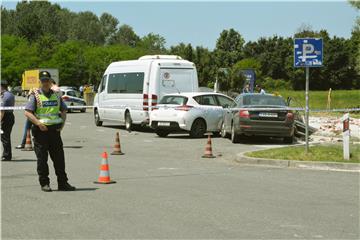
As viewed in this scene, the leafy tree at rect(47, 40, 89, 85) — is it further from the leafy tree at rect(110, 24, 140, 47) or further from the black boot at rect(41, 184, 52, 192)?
the black boot at rect(41, 184, 52, 192)

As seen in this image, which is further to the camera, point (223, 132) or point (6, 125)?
point (223, 132)

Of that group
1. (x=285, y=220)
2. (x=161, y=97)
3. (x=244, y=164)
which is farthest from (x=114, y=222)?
(x=161, y=97)

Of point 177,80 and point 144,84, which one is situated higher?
point 177,80

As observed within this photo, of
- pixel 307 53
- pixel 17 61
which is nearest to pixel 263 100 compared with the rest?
pixel 307 53

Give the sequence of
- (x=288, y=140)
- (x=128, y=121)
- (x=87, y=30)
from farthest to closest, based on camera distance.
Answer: (x=87, y=30), (x=128, y=121), (x=288, y=140)

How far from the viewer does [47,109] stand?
1046 centimetres

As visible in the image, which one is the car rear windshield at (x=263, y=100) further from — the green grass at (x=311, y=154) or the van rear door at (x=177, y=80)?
the van rear door at (x=177, y=80)

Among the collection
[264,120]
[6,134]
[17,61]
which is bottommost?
[6,134]

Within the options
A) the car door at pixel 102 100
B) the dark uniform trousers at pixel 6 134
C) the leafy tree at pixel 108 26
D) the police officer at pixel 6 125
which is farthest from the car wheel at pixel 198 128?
the leafy tree at pixel 108 26

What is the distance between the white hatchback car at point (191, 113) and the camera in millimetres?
22641

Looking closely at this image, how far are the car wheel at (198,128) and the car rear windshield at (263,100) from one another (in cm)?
282

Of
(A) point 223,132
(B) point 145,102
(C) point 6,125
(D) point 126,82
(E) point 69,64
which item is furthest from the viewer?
(E) point 69,64

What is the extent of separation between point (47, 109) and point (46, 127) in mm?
303

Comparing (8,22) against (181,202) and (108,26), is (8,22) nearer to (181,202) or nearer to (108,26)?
(108,26)
